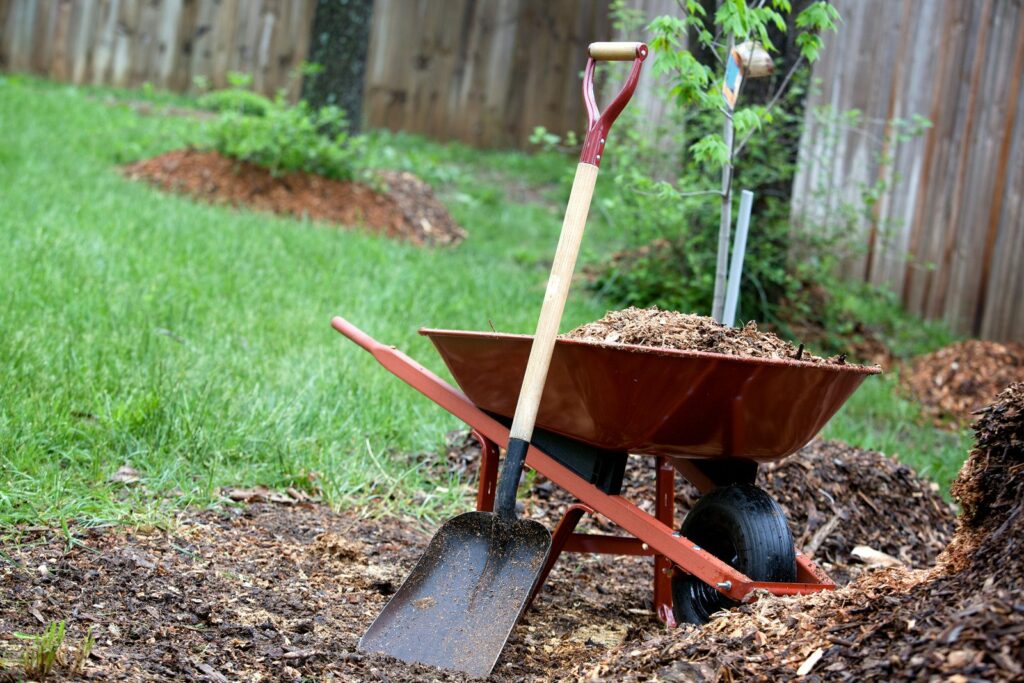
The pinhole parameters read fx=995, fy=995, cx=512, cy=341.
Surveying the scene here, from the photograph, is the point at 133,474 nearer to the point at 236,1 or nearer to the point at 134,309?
the point at 134,309

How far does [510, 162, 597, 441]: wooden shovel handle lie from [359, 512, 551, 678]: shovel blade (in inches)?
10.2

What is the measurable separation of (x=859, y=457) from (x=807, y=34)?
156 centimetres

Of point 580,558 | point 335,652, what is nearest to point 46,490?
point 335,652

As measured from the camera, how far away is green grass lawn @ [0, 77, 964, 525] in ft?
9.91

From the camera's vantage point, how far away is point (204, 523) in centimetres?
283

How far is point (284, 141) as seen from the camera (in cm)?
745

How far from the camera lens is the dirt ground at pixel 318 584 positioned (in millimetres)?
2064

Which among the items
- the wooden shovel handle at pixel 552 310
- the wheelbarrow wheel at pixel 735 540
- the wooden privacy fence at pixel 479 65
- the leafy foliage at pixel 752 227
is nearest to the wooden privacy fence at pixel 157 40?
the wooden privacy fence at pixel 479 65

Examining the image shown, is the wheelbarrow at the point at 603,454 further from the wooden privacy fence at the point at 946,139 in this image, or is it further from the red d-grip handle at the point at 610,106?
the wooden privacy fence at the point at 946,139

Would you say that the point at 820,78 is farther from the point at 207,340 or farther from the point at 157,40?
the point at 157,40

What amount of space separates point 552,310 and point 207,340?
7.89ft

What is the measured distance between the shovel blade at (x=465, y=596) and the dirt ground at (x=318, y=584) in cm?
Result: 7

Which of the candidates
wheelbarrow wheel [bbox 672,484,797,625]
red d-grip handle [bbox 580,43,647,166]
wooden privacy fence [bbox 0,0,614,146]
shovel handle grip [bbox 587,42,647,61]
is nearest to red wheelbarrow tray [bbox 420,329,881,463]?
wheelbarrow wheel [bbox 672,484,797,625]

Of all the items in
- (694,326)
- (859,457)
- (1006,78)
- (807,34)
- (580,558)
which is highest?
(1006,78)
